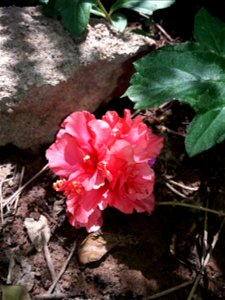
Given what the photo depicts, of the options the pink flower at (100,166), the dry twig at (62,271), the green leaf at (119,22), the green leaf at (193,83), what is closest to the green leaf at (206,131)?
the green leaf at (193,83)

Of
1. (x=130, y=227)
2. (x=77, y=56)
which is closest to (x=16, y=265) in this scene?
(x=130, y=227)

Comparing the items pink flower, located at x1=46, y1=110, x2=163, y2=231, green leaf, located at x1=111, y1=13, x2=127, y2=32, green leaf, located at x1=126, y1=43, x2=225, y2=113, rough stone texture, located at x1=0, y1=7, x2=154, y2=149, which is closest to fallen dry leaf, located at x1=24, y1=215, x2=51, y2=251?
pink flower, located at x1=46, y1=110, x2=163, y2=231

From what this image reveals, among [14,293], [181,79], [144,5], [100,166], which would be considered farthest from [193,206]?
[144,5]

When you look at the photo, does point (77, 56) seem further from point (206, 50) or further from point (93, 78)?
point (206, 50)

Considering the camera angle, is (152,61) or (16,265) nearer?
(152,61)

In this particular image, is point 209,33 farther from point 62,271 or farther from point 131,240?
point 62,271

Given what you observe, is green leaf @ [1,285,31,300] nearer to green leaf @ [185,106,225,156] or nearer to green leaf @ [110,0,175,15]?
green leaf @ [185,106,225,156]
